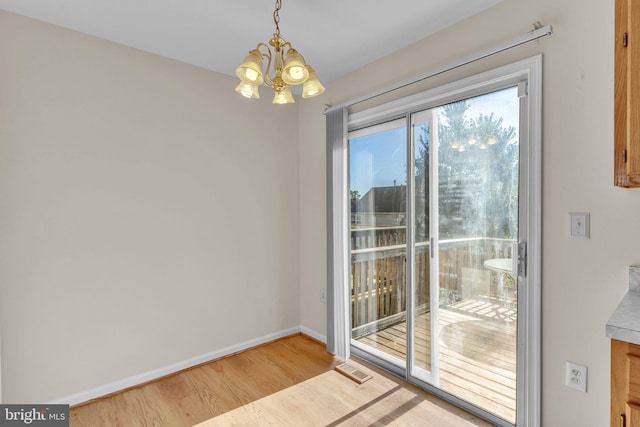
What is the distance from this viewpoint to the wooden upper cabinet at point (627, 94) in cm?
127

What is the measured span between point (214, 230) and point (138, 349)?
42.0 inches

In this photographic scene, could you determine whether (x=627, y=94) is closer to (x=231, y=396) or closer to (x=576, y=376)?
(x=576, y=376)

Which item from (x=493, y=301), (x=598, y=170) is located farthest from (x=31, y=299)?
(x=598, y=170)

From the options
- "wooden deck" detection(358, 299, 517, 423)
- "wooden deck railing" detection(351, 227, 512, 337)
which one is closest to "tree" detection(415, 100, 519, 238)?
"wooden deck railing" detection(351, 227, 512, 337)

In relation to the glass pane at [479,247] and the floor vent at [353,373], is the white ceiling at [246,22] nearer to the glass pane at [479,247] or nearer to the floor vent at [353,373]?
the glass pane at [479,247]

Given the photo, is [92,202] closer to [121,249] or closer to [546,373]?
[121,249]

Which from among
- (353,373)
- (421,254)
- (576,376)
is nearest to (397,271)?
(421,254)

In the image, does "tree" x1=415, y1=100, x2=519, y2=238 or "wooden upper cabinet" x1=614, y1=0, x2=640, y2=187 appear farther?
"tree" x1=415, y1=100, x2=519, y2=238

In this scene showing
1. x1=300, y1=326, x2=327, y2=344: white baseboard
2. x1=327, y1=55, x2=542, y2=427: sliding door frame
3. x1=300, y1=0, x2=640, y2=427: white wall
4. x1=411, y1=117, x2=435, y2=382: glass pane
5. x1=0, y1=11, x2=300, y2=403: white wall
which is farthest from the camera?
x1=300, y1=326, x2=327, y2=344: white baseboard

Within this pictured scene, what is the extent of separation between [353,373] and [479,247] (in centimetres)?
139

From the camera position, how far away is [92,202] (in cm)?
221

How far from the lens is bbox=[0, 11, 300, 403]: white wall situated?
199 centimetres

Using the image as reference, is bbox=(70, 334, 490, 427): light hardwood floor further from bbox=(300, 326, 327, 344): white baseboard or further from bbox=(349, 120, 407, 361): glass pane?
bbox=(349, 120, 407, 361): glass pane

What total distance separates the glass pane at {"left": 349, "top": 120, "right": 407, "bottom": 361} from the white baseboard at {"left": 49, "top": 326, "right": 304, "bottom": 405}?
2.16 ft
